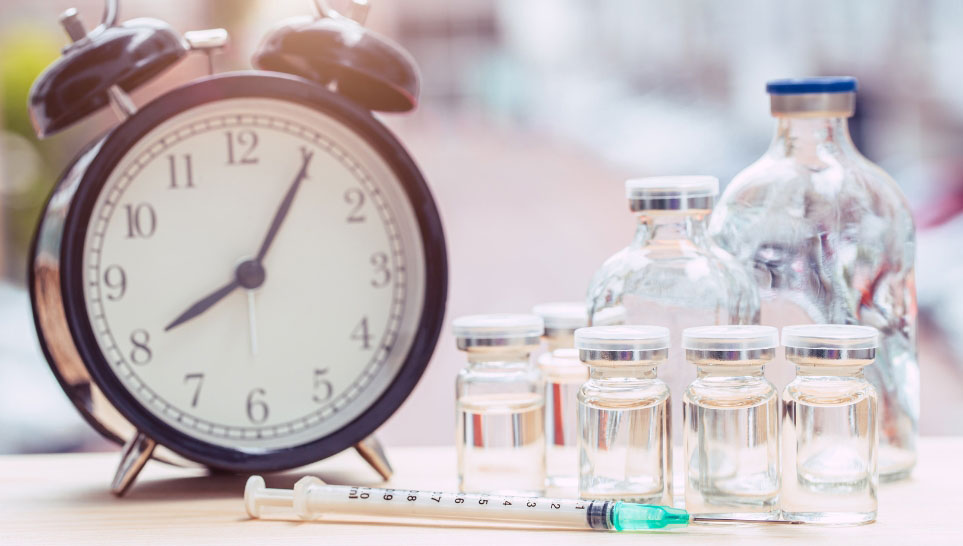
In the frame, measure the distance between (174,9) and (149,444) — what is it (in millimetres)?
3254

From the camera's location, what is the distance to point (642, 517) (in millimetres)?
789

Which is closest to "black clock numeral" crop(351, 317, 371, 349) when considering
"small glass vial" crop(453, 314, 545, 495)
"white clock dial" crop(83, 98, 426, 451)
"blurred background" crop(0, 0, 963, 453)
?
"white clock dial" crop(83, 98, 426, 451)

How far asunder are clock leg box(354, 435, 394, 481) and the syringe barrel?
11 centimetres

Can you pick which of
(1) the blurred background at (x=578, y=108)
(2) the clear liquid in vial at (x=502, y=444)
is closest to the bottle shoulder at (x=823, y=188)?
(2) the clear liquid in vial at (x=502, y=444)

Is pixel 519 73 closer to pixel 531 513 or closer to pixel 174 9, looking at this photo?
pixel 174 9

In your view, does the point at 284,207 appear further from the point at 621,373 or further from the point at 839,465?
the point at 839,465

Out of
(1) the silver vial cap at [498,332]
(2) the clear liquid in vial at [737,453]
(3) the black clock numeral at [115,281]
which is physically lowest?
(2) the clear liquid in vial at [737,453]

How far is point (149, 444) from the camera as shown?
94 centimetres

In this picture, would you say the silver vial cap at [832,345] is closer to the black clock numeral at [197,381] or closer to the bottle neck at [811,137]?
the bottle neck at [811,137]

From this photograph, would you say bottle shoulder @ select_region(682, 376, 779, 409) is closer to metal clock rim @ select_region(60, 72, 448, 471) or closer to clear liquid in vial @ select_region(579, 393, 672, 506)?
clear liquid in vial @ select_region(579, 393, 672, 506)

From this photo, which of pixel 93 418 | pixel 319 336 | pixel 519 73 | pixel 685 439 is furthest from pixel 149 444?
pixel 519 73

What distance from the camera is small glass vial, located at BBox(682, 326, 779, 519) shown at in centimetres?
81

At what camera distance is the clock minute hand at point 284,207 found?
0.96m

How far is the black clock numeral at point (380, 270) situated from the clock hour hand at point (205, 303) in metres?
0.12
